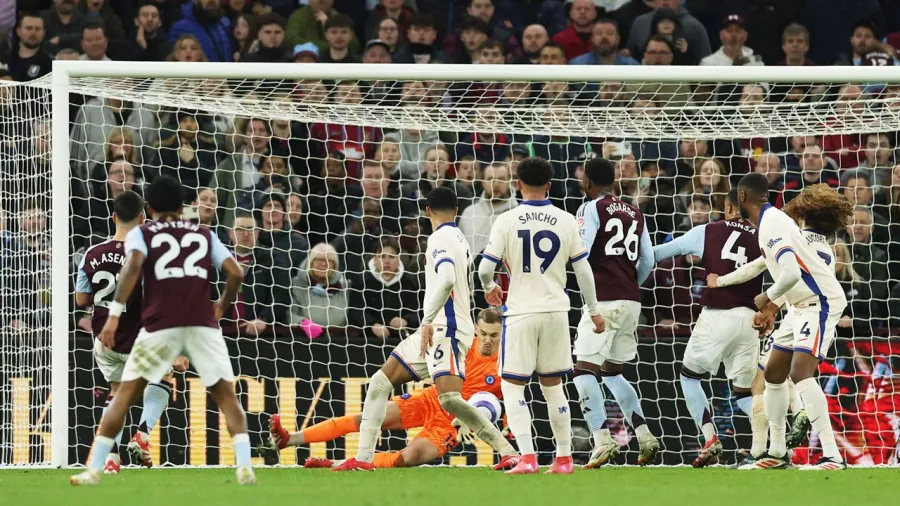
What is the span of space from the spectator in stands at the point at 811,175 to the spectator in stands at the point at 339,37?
4524 millimetres

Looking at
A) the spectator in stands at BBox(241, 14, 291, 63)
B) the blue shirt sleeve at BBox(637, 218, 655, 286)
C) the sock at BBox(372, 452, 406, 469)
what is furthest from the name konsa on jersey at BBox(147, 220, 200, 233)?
the spectator in stands at BBox(241, 14, 291, 63)

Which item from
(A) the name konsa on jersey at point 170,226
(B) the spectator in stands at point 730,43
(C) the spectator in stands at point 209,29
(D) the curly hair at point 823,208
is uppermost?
(C) the spectator in stands at point 209,29

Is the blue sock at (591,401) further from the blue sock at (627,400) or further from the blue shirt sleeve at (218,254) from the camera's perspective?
the blue shirt sleeve at (218,254)

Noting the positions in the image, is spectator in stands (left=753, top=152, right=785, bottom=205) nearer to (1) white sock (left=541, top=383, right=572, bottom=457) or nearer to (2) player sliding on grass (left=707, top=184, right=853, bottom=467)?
(2) player sliding on grass (left=707, top=184, right=853, bottom=467)

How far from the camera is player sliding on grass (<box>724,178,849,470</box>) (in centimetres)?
896

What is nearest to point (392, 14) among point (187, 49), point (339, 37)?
point (339, 37)

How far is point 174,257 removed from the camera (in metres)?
7.52

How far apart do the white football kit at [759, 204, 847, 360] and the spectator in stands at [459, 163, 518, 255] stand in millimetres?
3465

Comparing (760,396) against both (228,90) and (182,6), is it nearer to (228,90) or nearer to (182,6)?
(228,90)

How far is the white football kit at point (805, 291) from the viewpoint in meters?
8.99

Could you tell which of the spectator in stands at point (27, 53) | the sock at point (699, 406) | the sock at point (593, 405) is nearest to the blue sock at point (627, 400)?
the sock at point (593, 405)

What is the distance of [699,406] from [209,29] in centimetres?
699

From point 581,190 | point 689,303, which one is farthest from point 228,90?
point 689,303

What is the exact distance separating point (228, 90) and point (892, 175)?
19.8ft
